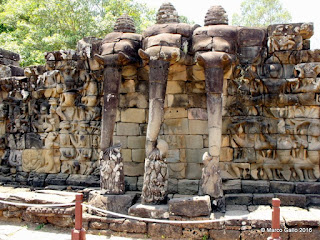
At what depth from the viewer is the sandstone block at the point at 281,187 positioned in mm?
6488

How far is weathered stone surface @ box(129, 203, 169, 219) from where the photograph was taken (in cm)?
572

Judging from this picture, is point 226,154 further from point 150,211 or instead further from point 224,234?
point 150,211

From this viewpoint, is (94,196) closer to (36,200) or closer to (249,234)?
(36,200)

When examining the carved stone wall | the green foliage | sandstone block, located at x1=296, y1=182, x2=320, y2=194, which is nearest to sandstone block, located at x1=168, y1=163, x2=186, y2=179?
the carved stone wall

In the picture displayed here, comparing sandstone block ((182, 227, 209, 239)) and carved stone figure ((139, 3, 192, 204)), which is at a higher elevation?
carved stone figure ((139, 3, 192, 204))

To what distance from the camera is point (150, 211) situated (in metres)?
5.79

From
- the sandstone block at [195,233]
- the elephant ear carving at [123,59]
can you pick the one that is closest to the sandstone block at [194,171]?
the sandstone block at [195,233]

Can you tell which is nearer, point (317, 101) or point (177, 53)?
point (177, 53)

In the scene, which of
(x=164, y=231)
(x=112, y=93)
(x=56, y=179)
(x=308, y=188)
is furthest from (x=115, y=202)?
(x=308, y=188)

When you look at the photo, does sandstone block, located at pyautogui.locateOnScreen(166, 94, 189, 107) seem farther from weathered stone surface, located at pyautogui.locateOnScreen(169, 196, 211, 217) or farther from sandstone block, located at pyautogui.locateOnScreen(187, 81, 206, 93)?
weathered stone surface, located at pyautogui.locateOnScreen(169, 196, 211, 217)

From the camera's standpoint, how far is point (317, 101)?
21.6 feet

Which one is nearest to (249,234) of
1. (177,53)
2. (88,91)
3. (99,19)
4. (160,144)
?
(160,144)

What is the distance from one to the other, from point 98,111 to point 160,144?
6.99ft

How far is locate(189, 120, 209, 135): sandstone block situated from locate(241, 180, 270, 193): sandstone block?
1.32 m
